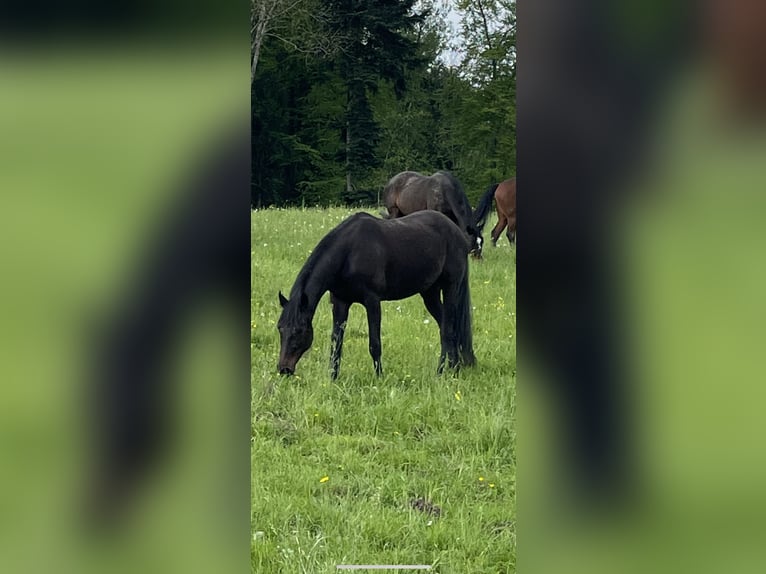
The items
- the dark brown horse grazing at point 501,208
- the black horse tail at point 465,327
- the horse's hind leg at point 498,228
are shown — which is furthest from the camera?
the black horse tail at point 465,327

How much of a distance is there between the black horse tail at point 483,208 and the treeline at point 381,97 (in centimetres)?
6

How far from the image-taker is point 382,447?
222 centimetres

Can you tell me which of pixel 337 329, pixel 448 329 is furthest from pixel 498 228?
pixel 337 329

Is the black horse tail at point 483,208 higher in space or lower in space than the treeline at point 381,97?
lower

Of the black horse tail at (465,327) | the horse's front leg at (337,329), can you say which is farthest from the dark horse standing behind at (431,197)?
the horse's front leg at (337,329)

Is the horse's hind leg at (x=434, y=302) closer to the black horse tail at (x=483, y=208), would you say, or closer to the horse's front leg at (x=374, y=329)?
the horse's front leg at (x=374, y=329)

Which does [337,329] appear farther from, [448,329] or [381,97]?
[381,97]

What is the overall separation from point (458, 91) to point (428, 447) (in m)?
0.92

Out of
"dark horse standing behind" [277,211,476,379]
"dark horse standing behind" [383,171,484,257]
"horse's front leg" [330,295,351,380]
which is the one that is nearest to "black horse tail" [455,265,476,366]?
"dark horse standing behind" [277,211,476,379]

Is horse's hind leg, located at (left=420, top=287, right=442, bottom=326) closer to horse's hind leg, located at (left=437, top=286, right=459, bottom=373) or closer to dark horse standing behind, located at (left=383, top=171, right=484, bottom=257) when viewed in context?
horse's hind leg, located at (left=437, top=286, right=459, bottom=373)

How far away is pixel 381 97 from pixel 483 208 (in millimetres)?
422

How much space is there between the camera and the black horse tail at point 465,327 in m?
2.23
